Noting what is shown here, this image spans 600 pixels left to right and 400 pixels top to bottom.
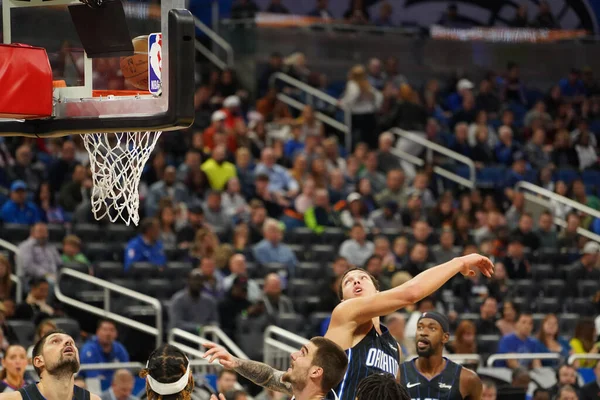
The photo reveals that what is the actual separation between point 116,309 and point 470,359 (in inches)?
144

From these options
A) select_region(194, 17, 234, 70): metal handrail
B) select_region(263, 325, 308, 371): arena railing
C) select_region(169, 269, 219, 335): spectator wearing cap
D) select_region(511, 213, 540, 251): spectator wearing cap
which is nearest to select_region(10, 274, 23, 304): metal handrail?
select_region(169, 269, 219, 335): spectator wearing cap

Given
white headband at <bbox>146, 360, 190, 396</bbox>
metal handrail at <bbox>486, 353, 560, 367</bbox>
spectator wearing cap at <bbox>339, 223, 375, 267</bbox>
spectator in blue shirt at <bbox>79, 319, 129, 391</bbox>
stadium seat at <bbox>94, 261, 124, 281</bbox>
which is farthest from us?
spectator wearing cap at <bbox>339, 223, 375, 267</bbox>

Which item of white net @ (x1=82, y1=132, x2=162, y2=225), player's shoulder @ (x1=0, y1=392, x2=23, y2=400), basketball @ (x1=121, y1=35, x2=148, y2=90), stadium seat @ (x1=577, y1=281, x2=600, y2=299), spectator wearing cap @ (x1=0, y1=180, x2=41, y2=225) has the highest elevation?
basketball @ (x1=121, y1=35, x2=148, y2=90)

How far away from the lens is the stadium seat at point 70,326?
10.8 meters

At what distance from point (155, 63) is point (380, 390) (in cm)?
209

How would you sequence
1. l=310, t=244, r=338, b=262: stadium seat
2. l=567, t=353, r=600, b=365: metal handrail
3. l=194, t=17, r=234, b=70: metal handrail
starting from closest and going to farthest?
1. l=567, t=353, r=600, b=365: metal handrail
2. l=310, t=244, r=338, b=262: stadium seat
3. l=194, t=17, r=234, b=70: metal handrail

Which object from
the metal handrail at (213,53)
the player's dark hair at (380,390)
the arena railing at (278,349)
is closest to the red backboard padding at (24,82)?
the player's dark hair at (380,390)

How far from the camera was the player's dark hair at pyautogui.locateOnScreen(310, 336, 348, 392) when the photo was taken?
534 centimetres

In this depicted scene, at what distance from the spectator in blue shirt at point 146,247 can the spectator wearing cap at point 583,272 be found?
18.1 feet

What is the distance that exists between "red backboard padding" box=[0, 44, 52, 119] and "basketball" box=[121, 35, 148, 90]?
0.43m

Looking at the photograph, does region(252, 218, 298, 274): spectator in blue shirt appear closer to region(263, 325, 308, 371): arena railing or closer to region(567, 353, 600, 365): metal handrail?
region(263, 325, 308, 371): arena railing

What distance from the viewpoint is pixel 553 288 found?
14.9 metres

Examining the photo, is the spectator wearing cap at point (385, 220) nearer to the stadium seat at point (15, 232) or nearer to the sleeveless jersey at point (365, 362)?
the stadium seat at point (15, 232)

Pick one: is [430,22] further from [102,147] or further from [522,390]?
[102,147]
